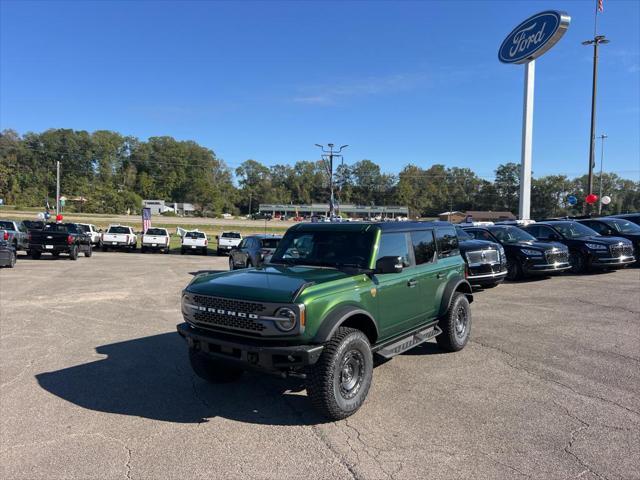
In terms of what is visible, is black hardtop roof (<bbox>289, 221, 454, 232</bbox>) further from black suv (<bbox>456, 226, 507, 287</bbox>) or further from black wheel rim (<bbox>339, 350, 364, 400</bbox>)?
black suv (<bbox>456, 226, 507, 287</bbox>)

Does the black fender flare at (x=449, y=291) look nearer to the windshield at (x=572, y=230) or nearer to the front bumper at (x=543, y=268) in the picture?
the front bumper at (x=543, y=268)

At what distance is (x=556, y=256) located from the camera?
13.4 metres

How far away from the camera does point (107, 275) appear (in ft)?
52.2

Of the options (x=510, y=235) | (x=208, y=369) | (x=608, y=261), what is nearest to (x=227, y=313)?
(x=208, y=369)

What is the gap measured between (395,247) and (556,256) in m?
9.83

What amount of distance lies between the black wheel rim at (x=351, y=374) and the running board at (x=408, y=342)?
0.36 meters

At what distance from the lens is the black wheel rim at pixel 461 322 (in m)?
6.58

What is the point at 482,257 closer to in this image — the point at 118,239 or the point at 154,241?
the point at 154,241

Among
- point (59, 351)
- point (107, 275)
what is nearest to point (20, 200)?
point (107, 275)

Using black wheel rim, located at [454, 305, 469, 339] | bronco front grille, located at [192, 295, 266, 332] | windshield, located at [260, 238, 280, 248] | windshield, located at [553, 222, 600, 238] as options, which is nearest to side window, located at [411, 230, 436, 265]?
black wheel rim, located at [454, 305, 469, 339]

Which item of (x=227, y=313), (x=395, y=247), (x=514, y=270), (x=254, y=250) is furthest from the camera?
(x=254, y=250)

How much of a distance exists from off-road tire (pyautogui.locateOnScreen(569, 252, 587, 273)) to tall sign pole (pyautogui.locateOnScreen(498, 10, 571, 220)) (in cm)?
1363

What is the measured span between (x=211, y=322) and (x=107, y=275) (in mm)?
12982

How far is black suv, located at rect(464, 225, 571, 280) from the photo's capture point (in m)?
13.2
